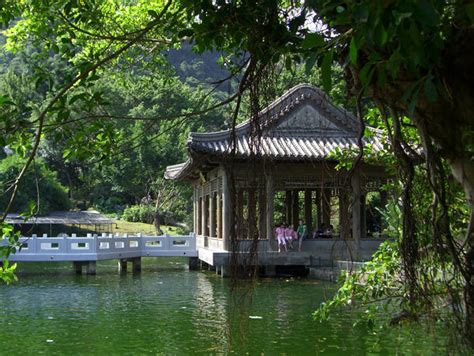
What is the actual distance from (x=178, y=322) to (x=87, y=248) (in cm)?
871

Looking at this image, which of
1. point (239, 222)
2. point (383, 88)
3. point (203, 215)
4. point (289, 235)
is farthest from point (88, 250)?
point (383, 88)

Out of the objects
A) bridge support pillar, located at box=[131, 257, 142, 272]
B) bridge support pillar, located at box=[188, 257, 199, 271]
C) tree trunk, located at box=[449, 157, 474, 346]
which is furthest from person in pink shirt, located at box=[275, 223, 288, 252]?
tree trunk, located at box=[449, 157, 474, 346]

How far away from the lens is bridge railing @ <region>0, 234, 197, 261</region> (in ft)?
58.0

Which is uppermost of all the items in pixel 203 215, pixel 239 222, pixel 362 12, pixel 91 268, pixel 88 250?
pixel 203 215

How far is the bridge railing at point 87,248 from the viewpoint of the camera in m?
17.7

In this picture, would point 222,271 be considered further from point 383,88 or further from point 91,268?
point 383,88

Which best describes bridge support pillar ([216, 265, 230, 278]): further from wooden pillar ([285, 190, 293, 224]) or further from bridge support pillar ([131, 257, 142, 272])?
wooden pillar ([285, 190, 293, 224])

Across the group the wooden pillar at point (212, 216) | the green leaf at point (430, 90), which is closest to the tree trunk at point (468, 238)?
the green leaf at point (430, 90)

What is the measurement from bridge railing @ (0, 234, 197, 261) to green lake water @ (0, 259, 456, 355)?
151 centimetres

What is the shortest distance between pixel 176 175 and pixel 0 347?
13496mm

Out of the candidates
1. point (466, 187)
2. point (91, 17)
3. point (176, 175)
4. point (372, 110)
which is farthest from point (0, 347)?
point (176, 175)

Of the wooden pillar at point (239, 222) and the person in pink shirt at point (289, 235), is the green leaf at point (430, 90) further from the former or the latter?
the person in pink shirt at point (289, 235)

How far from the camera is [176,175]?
21.3 m

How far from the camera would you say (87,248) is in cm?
1783
